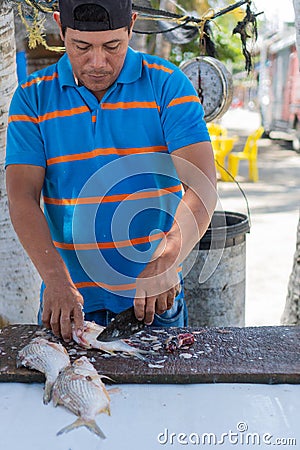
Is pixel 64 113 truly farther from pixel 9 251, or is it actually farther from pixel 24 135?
pixel 9 251

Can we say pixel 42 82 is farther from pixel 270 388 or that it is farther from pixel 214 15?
pixel 214 15

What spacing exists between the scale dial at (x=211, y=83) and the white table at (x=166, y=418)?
266cm

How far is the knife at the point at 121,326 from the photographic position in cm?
197

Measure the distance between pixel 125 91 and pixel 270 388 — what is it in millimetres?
1195

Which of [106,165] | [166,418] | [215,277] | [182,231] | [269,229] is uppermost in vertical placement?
[106,165]

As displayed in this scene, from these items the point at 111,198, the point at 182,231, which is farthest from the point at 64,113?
the point at 182,231

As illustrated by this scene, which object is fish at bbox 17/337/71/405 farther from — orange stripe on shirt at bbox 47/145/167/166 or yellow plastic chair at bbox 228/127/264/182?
yellow plastic chair at bbox 228/127/264/182

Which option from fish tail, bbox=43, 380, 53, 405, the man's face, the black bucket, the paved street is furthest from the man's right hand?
the paved street

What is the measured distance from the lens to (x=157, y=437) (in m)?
1.53

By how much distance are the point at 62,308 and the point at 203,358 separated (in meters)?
0.50

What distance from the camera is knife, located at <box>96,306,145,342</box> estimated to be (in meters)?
1.97

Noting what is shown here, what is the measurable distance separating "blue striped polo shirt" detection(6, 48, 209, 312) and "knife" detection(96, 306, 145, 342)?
0.91 feet

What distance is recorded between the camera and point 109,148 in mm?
2170

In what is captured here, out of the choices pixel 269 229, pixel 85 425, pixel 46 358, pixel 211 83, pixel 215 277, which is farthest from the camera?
pixel 269 229
